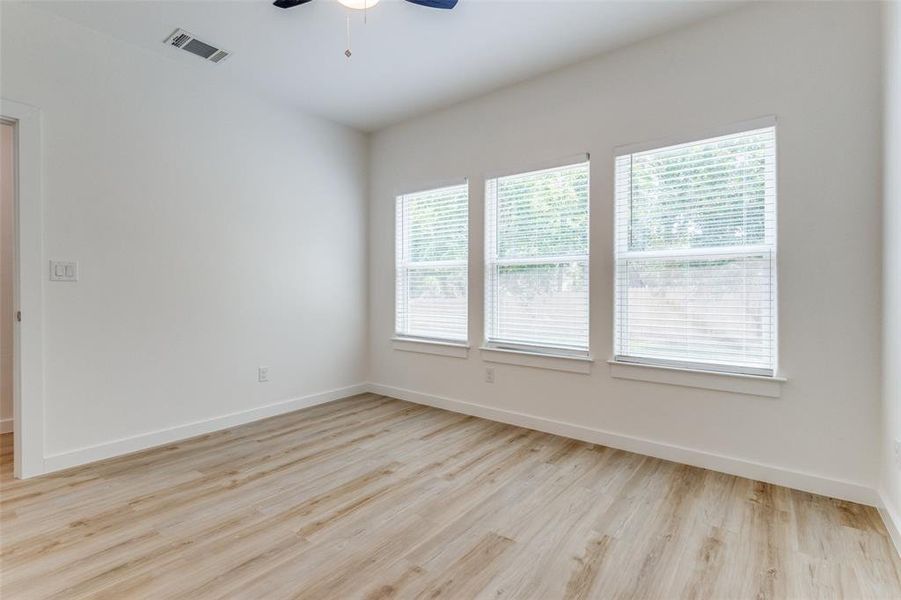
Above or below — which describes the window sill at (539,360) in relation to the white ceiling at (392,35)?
below

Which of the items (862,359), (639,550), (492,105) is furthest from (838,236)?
(492,105)

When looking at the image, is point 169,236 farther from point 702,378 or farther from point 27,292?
point 702,378

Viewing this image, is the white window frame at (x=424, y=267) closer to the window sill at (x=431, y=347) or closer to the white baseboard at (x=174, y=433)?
Result: the window sill at (x=431, y=347)

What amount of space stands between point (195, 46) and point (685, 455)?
14.9 ft

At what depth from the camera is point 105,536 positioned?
2.04 metres

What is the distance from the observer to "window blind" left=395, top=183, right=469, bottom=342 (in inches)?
164

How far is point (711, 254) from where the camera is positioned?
2.78 m

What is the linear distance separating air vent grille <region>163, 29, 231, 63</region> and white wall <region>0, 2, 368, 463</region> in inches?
9.1

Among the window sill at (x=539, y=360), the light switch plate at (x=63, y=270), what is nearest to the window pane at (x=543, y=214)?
the window sill at (x=539, y=360)

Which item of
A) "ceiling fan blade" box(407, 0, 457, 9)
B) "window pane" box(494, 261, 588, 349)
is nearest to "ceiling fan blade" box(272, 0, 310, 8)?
"ceiling fan blade" box(407, 0, 457, 9)

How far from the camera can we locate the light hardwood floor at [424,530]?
5.63 feet

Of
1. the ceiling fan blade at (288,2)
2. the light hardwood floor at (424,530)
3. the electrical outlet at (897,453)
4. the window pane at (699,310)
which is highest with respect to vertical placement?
the ceiling fan blade at (288,2)

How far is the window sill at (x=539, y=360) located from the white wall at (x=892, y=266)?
1.61 metres

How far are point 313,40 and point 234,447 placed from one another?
10.0 ft
